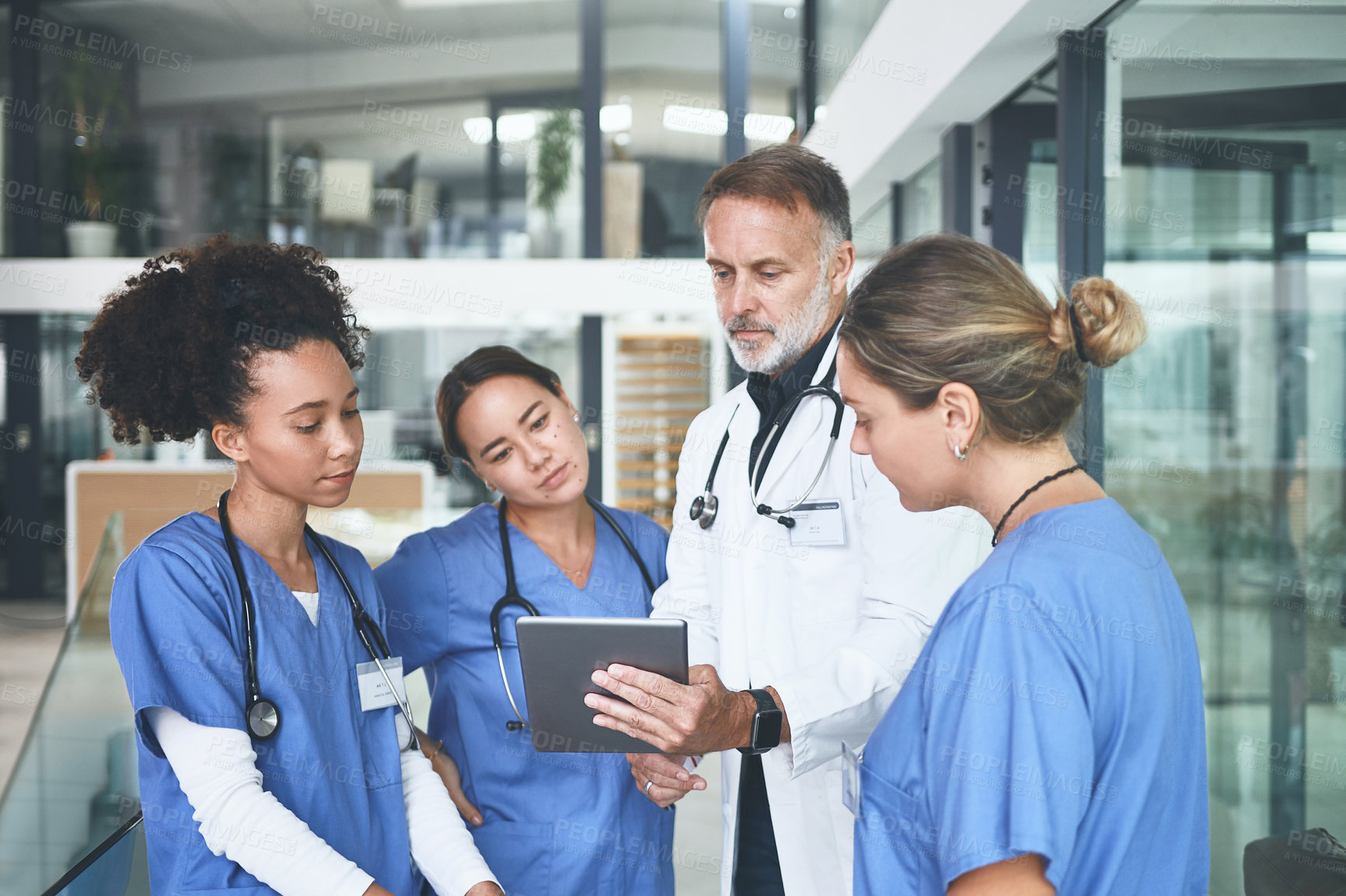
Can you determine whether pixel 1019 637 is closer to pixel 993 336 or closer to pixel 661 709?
pixel 993 336

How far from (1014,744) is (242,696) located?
880 mm

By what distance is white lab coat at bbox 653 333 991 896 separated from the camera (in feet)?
4.54

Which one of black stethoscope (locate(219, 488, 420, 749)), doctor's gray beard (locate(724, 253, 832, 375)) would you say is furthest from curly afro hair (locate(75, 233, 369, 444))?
doctor's gray beard (locate(724, 253, 832, 375))

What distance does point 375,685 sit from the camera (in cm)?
134

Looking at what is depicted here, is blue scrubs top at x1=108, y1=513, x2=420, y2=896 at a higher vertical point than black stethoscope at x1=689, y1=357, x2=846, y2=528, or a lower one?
lower

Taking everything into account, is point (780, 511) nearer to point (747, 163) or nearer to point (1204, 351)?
point (747, 163)

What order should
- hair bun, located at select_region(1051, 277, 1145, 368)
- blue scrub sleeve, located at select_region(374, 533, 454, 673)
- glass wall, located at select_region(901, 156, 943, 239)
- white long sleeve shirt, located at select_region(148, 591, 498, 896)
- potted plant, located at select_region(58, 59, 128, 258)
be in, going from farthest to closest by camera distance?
1. potted plant, located at select_region(58, 59, 128, 258)
2. glass wall, located at select_region(901, 156, 943, 239)
3. blue scrub sleeve, located at select_region(374, 533, 454, 673)
4. white long sleeve shirt, located at select_region(148, 591, 498, 896)
5. hair bun, located at select_region(1051, 277, 1145, 368)

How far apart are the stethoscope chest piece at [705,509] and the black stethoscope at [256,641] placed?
0.58 metres

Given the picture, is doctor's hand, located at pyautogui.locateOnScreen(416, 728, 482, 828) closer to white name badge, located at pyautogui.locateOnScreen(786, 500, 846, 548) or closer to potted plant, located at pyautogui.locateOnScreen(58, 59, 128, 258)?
white name badge, located at pyautogui.locateOnScreen(786, 500, 846, 548)

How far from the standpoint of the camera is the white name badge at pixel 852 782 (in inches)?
42.7

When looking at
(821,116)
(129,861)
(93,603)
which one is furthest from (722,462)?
(821,116)

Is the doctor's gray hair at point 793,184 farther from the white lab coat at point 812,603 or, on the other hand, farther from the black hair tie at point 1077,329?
the black hair tie at point 1077,329

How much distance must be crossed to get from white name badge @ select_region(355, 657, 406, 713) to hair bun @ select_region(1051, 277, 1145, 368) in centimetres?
97

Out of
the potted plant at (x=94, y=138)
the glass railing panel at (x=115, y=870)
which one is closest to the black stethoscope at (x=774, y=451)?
the glass railing panel at (x=115, y=870)
